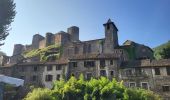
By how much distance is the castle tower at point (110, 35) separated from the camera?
2172 inches

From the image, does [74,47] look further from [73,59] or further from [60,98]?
[60,98]

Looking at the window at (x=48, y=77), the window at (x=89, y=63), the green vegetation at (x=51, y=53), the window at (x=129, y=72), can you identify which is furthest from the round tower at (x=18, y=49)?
the window at (x=129, y=72)

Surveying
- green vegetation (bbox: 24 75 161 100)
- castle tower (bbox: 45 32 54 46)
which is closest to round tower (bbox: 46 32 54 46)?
castle tower (bbox: 45 32 54 46)

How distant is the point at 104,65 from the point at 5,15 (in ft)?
74.4

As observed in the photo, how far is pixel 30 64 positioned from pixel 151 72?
97.5 ft

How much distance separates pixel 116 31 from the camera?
59.2m

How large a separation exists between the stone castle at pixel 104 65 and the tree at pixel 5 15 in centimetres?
1947

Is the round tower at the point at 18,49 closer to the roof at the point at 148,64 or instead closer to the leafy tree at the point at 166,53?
the roof at the point at 148,64

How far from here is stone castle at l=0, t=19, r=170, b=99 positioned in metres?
41.3

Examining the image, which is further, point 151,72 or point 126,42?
point 126,42

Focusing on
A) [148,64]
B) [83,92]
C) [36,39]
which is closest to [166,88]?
[148,64]

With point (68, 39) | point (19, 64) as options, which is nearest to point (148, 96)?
point (19, 64)

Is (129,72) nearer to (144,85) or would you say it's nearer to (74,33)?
(144,85)

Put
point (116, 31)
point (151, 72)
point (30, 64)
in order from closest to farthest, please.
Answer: point (151, 72) < point (30, 64) < point (116, 31)
